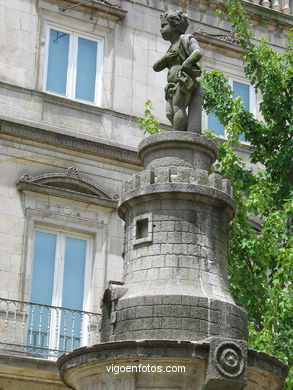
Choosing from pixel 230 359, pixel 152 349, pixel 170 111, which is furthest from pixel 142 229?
pixel 230 359

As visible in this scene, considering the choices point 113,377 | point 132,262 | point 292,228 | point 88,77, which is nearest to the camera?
point 113,377

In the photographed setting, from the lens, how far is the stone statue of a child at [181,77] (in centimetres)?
1227

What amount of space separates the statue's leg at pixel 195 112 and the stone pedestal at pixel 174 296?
1.15 ft

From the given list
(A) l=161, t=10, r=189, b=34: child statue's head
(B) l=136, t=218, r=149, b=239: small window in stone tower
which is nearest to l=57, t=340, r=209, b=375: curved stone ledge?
(B) l=136, t=218, r=149, b=239: small window in stone tower

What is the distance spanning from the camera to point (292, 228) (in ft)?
51.9

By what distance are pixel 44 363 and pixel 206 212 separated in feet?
23.0

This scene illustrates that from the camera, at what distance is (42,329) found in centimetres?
1827

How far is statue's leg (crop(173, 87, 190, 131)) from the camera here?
12.2 m

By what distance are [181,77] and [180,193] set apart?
5.81 feet

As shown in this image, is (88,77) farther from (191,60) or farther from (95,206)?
(191,60)

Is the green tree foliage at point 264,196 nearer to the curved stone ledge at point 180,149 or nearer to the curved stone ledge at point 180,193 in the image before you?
the curved stone ledge at point 180,193

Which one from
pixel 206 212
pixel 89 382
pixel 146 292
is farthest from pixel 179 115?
pixel 89 382

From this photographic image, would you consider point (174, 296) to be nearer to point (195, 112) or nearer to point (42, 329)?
point (195, 112)

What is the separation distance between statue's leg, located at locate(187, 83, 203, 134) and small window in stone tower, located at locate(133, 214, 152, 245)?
147cm
